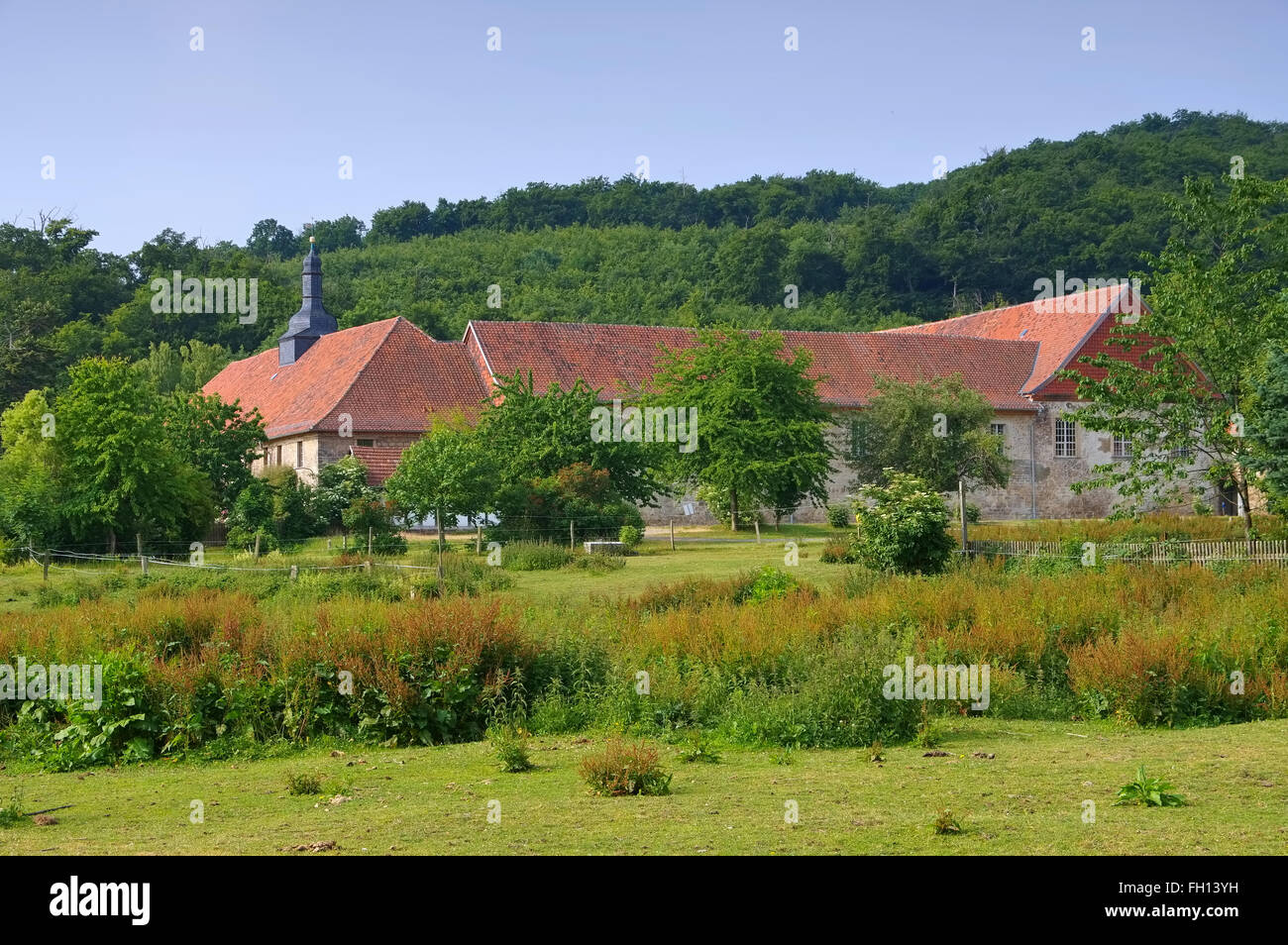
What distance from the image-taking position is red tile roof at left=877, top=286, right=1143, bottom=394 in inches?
2172

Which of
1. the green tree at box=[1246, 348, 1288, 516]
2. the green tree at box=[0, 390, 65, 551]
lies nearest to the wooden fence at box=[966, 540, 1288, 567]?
the green tree at box=[1246, 348, 1288, 516]

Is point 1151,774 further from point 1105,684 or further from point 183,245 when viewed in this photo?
point 183,245

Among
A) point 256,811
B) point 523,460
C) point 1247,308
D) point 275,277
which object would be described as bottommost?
point 256,811

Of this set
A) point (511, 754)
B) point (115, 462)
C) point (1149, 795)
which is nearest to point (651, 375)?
point (115, 462)

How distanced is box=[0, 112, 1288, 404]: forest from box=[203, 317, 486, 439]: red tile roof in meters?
15.9

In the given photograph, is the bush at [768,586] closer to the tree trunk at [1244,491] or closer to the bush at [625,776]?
the bush at [625,776]

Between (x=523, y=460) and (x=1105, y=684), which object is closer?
(x=1105, y=684)

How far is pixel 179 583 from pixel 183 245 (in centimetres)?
8257

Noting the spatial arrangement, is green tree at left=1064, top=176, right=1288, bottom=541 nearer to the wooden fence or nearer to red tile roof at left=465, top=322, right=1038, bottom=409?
the wooden fence

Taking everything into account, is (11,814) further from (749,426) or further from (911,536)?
(749,426)

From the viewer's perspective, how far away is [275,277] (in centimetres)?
9919

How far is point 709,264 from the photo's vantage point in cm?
10000
